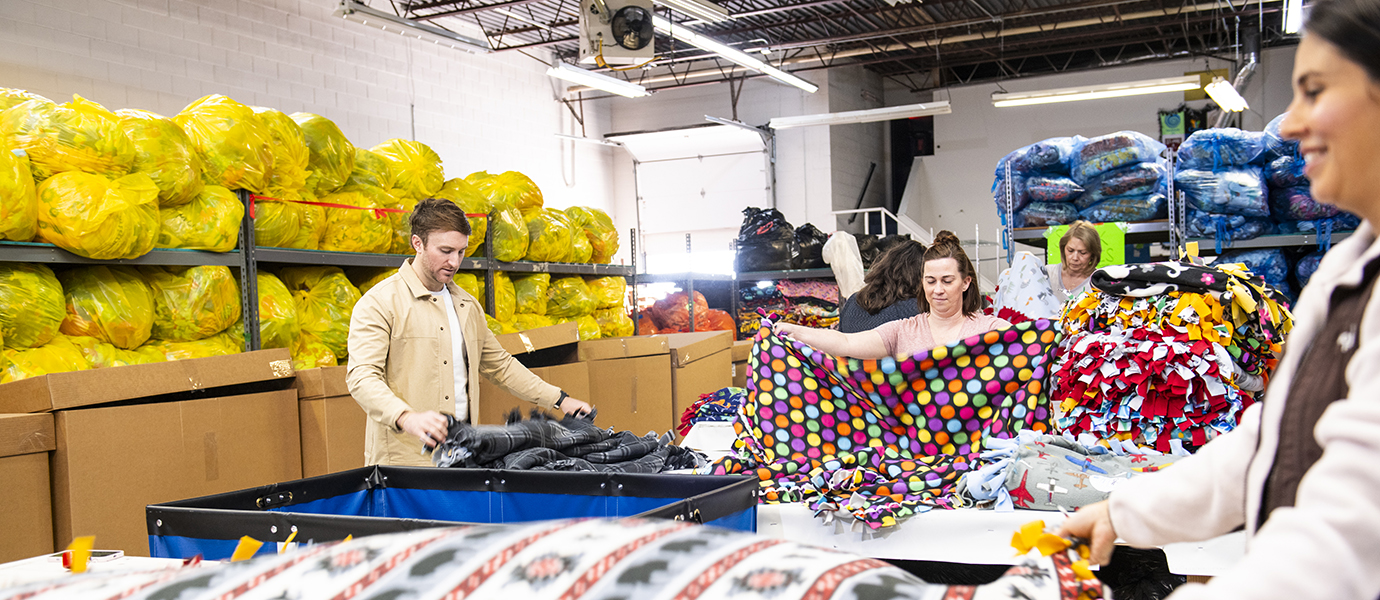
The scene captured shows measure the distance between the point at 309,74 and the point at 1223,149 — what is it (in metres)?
8.39

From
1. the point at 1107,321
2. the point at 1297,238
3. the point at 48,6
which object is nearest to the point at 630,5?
the point at 48,6

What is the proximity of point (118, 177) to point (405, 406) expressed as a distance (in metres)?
1.64

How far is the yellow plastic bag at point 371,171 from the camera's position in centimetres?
476

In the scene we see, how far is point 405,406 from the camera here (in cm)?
262

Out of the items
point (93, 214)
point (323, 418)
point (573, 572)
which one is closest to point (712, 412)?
point (323, 418)

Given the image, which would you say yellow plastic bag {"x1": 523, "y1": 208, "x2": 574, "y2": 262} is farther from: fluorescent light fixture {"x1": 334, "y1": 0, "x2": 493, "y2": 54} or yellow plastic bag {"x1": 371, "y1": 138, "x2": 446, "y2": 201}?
fluorescent light fixture {"x1": 334, "y1": 0, "x2": 493, "y2": 54}

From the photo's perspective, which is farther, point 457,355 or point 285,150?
point 285,150

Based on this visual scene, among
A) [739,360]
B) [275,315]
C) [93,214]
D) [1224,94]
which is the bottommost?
[739,360]

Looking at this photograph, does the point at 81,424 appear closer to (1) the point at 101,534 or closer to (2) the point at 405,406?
(1) the point at 101,534

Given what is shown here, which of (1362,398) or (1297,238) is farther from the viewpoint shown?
(1297,238)

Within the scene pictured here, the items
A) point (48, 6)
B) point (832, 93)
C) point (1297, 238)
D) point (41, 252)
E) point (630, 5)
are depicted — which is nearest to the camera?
point (41, 252)

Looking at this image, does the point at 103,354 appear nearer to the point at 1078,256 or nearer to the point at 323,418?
the point at 323,418

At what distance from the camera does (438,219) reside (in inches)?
117

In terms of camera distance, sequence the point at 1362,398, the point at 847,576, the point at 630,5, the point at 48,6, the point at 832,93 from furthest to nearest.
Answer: the point at 832,93 → the point at 630,5 → the point at 48,6 → the point at 847,576 → the point at 1362,398
